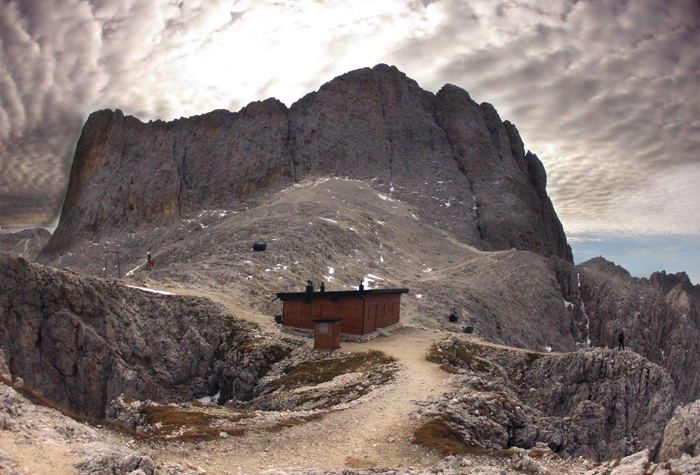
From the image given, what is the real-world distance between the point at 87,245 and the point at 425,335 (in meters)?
119

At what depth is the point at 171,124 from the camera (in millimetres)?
161250

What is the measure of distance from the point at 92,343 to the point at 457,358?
27268 mm

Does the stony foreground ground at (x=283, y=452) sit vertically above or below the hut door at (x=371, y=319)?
below

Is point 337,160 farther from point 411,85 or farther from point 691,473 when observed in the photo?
point 691,473

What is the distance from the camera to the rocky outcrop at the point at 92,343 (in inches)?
1403

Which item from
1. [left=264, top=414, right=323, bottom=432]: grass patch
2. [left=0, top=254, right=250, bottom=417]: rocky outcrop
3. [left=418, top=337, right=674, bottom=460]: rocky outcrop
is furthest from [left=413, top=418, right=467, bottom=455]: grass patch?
[left=0, top=254, right=250, bottom=417]: rocky outcrop

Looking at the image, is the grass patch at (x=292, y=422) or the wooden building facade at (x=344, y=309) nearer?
the grass patch at (x=292, y=422)

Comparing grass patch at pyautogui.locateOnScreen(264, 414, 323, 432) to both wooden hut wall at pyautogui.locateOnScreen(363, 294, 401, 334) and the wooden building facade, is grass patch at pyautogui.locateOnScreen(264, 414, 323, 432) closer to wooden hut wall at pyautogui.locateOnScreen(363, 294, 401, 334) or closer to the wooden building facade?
the wooden building facade

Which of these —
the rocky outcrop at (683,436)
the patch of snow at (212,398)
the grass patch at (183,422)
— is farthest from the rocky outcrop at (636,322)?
the grass patch at (183,422)

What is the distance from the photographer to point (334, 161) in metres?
152

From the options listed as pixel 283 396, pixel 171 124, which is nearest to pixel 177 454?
pixel 283 396

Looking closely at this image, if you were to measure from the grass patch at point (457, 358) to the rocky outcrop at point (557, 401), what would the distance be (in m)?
0.09

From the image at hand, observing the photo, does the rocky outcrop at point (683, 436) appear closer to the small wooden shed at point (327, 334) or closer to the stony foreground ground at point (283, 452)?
the stony foreground ground at point (283, 452)

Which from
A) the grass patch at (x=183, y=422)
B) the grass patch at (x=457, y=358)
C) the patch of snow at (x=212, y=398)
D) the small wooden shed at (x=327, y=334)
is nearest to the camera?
the grass patch at (x=183, y=422)
